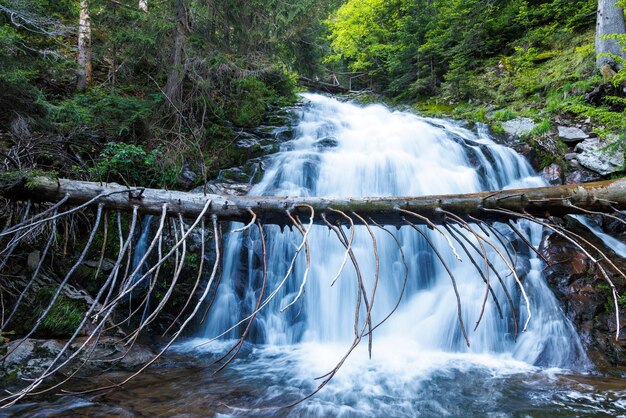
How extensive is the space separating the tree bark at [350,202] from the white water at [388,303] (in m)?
2.37

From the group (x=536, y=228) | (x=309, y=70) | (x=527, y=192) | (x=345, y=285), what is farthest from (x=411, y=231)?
(x=309, y=70)

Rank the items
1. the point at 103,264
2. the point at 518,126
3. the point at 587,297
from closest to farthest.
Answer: the point at 587,297
the point at 103,264
the point at 518,126

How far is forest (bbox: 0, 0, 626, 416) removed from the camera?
8.47 feet

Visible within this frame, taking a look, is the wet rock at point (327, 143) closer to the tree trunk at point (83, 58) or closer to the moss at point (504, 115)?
the moss at point (504, 115)

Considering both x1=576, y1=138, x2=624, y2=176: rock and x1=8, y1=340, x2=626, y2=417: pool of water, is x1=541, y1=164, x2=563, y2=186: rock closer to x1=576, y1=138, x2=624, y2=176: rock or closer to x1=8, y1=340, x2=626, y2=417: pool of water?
x1=576, y1=138, x2=624, y2=176: rock

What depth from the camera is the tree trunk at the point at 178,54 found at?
7387mm

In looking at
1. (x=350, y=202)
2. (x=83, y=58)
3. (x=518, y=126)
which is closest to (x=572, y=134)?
(x=518, y=126)

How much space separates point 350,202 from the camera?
254 cm

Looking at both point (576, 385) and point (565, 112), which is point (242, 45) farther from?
point (576, 385)

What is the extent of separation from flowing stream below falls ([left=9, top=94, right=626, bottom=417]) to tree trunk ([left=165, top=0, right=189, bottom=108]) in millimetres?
2662

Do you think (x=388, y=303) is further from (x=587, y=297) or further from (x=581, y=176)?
(x=581, y=176)

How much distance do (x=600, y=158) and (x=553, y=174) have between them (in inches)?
32.1

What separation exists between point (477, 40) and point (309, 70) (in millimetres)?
6296

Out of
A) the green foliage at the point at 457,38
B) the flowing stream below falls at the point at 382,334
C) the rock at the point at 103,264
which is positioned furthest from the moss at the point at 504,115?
the rock at the point at 103,264
